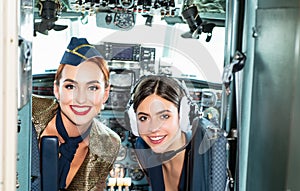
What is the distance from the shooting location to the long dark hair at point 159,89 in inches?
98.0

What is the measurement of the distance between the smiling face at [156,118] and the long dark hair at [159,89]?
0.06 feet

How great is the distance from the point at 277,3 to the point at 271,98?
1.59 ft

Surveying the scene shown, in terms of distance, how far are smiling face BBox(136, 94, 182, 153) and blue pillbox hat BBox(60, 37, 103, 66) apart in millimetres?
358

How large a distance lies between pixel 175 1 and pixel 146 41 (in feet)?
0.84

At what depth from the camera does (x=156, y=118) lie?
2.49 m

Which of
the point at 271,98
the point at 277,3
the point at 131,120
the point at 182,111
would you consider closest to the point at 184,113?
the point at 182,111

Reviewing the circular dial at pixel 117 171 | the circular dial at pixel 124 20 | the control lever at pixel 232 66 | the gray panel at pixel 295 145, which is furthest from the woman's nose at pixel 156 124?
the gray panel at pixel 295 145

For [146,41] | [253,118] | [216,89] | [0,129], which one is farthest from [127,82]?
[0,129]

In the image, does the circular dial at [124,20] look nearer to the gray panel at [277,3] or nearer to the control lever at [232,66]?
the control lever at [232,66]

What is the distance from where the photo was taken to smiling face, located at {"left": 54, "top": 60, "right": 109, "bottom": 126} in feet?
8.04

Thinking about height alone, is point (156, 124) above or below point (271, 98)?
below

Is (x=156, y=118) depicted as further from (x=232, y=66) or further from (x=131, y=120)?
(x=232, y=66)

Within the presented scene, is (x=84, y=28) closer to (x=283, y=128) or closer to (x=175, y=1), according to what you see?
(x=175, y=1)

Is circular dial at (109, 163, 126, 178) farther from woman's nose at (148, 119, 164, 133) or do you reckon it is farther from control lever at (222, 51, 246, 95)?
control lever at (222, 51, 246, 95)
